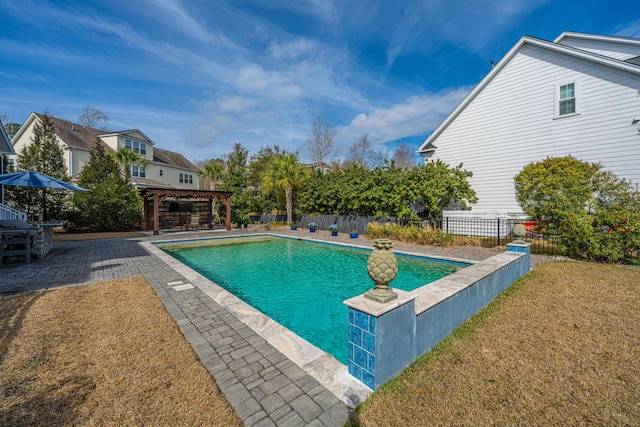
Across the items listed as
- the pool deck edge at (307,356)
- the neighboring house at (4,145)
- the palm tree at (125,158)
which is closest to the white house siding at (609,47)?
the pool deck edge at (307,356)

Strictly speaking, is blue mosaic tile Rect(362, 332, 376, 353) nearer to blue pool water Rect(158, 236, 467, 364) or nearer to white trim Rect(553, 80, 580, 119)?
blue pool water Rect(158, 236, 467, 364)

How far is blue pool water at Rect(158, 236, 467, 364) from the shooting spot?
4926 millimetres

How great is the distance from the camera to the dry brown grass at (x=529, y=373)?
2070mm

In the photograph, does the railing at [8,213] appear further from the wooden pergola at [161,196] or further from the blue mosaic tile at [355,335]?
the blue mosaic tile at [355,335]

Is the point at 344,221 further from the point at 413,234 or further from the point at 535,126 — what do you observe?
the point at 535,126

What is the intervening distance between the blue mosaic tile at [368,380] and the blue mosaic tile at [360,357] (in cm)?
7

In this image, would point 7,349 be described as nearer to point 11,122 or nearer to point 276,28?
point 276,28

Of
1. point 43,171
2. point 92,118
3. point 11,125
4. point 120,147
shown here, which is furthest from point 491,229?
point 11,125

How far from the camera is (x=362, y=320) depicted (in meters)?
2.38

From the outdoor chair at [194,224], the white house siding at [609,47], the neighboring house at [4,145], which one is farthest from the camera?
the outdoor chair at [194,224]

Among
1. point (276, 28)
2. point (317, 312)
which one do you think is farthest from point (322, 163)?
point (317, 312)

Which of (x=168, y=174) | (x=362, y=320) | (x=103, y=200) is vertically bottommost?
(x=362, y=320)

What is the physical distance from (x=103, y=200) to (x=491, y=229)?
22.9m

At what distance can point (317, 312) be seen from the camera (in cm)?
541
